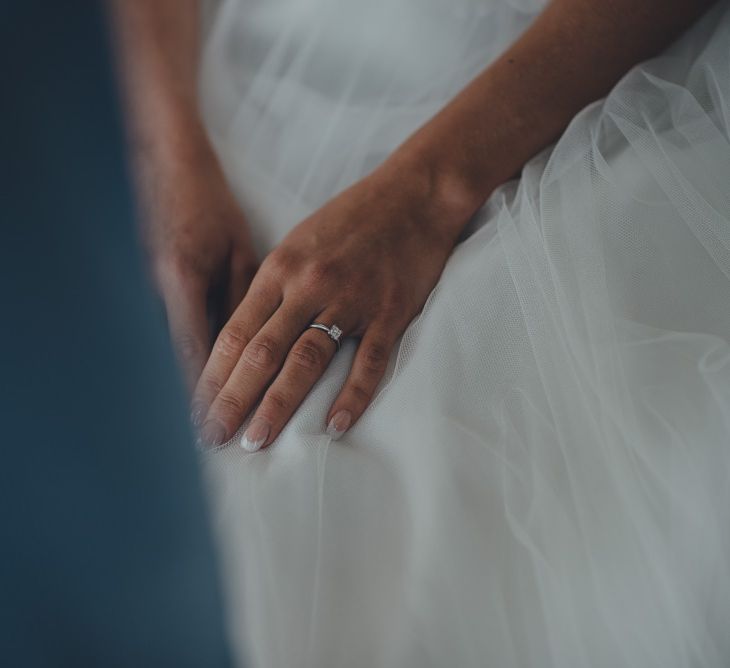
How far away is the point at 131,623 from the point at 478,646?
0.20 metres

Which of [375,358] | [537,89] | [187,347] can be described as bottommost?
[187,347]

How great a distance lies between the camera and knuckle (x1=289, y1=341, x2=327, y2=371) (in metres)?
0.63

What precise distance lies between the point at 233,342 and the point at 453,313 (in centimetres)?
19

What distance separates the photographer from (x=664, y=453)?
50 cm

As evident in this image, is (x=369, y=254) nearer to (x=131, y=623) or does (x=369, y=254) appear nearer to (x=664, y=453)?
(x=664, y=453)

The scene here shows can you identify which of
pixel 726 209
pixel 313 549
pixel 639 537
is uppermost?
pixel 726 209

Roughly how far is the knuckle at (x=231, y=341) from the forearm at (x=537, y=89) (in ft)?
0.74

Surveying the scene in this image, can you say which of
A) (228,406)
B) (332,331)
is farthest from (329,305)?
(228,406)

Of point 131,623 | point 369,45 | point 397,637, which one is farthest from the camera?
point 369,45

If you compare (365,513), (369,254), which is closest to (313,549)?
(365,513)

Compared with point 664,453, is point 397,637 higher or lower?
lower

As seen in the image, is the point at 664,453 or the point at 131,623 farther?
the point at 664,453

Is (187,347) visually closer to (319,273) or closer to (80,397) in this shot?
(319,273)

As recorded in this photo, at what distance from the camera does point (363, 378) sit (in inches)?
24.2
